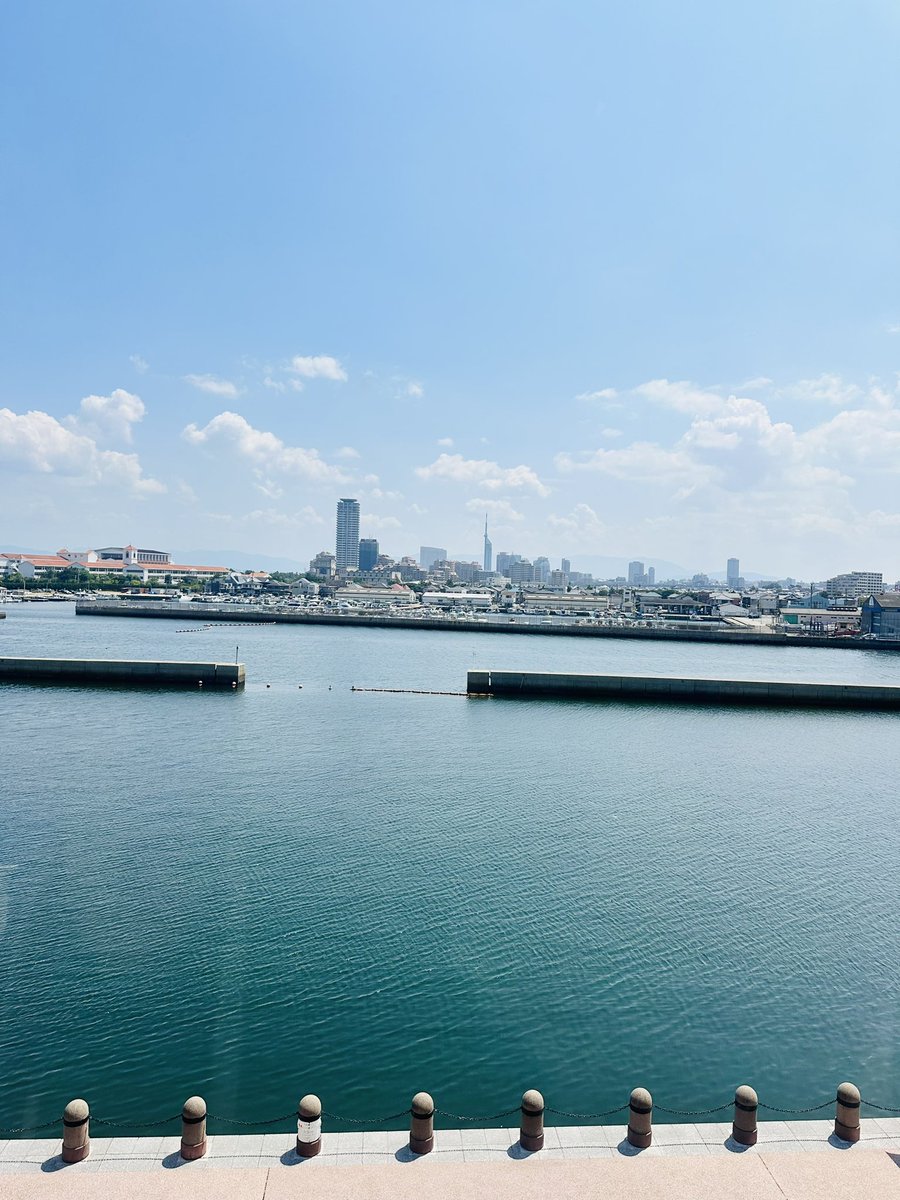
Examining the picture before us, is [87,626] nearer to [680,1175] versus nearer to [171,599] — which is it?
[171,599]

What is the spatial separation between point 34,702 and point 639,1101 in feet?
119

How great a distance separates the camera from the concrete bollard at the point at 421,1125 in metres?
7.07

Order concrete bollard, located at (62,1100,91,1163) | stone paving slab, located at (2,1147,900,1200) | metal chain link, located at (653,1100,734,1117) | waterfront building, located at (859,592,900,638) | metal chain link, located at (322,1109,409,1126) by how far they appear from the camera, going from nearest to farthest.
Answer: stone paving slab, located at (2,1147,900,1200)
concrete bollard, located at (62,1100,91,1163)
metal chain link, located at (322,1109,409,1126)
metal chain link, located at (653,1100,734,1117)
waterfront building, located at (859,592,900,638)

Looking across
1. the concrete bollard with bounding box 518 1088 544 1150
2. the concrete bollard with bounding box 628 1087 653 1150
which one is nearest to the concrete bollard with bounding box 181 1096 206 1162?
the concrete bollard with bounding box 518 1088 544 1150

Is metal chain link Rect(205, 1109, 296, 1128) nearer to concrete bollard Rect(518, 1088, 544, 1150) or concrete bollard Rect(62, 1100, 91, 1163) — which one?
concrete bollard Rect(62, 1100, 91, 1163)

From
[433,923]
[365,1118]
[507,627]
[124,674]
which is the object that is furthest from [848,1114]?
[507,627]

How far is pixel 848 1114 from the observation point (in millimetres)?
7375

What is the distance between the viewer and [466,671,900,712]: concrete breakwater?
44.3 m

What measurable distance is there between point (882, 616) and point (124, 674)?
303ft

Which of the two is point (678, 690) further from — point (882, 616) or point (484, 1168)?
point (882, 616)

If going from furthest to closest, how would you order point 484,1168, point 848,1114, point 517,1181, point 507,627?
point 507,627 < point 848,1114 < point 484,1168 < point 517,1181

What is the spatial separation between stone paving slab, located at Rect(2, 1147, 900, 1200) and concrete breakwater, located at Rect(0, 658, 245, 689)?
37.5 m

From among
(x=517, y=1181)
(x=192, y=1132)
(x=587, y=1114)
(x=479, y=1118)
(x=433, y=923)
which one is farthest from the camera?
(x=433, y=923)

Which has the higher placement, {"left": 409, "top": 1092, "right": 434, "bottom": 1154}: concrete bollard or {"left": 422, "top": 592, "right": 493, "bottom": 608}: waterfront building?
{"left": 422, "top": 592, "right": 493, "bottom": 608}: waterfront building
